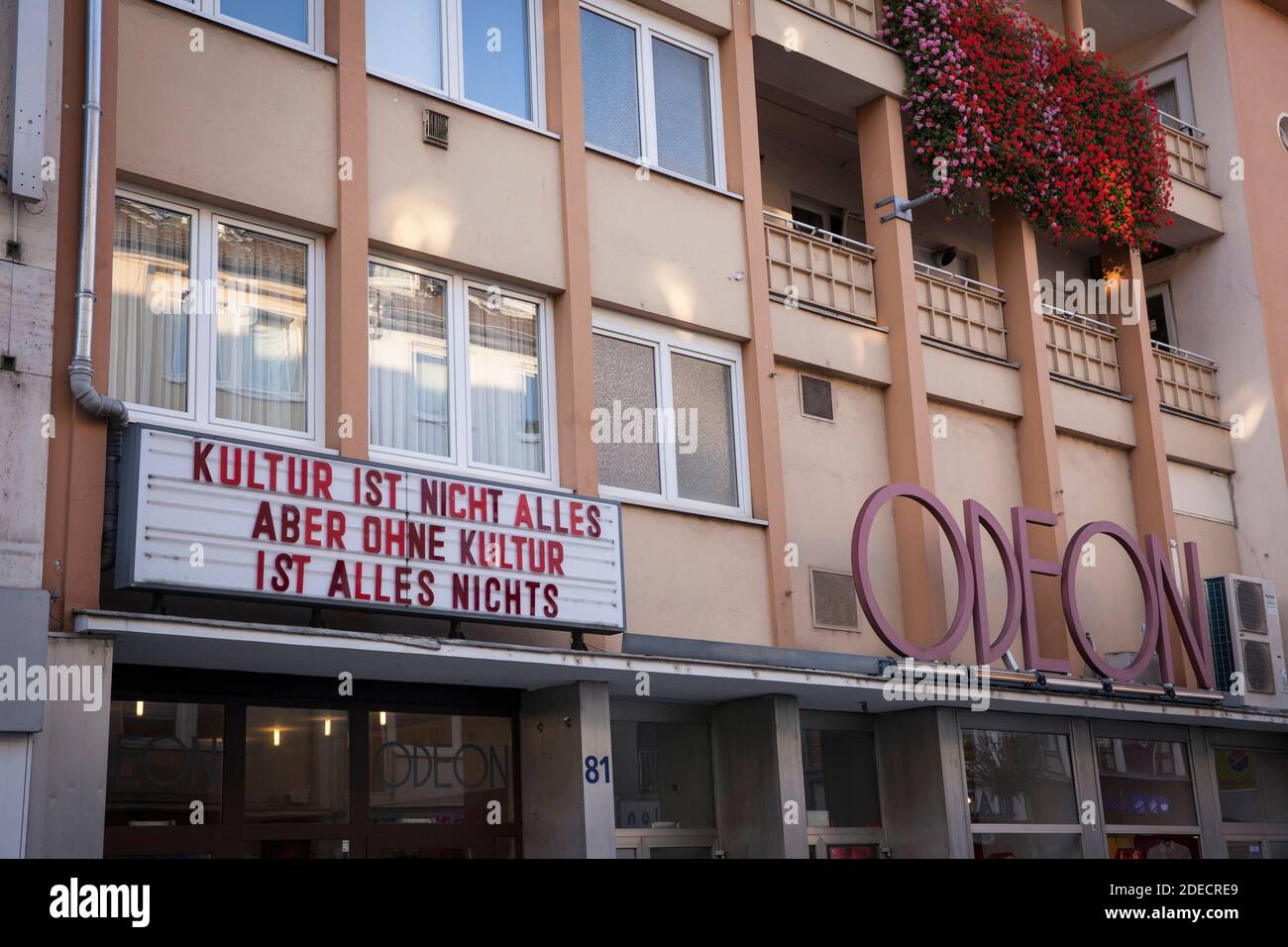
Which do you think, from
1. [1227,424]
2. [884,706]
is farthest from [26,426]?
[1227,424]

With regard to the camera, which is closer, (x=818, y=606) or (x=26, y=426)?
(x=26, y=426)

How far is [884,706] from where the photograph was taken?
46.8 ft

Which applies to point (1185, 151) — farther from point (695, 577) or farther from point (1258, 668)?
point (695, 577)

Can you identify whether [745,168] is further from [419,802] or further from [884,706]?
[419,802]

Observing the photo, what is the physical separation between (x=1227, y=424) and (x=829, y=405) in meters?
7.94

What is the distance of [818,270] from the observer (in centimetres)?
1547

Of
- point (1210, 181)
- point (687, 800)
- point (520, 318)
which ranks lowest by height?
point (687, 800)

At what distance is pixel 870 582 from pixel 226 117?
690 cm

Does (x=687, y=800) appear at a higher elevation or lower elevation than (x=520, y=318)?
lower

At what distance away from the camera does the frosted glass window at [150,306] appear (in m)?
10.2

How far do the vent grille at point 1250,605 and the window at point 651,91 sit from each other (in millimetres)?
8448

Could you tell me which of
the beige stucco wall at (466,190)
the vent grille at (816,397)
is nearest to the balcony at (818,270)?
the vent grille at (816,397)

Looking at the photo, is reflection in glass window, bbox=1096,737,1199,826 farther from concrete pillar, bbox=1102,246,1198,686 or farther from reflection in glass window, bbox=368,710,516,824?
reflection in glass window, bbox=368,710,516,824

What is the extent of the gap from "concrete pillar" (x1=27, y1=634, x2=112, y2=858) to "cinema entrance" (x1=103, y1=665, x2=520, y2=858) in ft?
3.01
